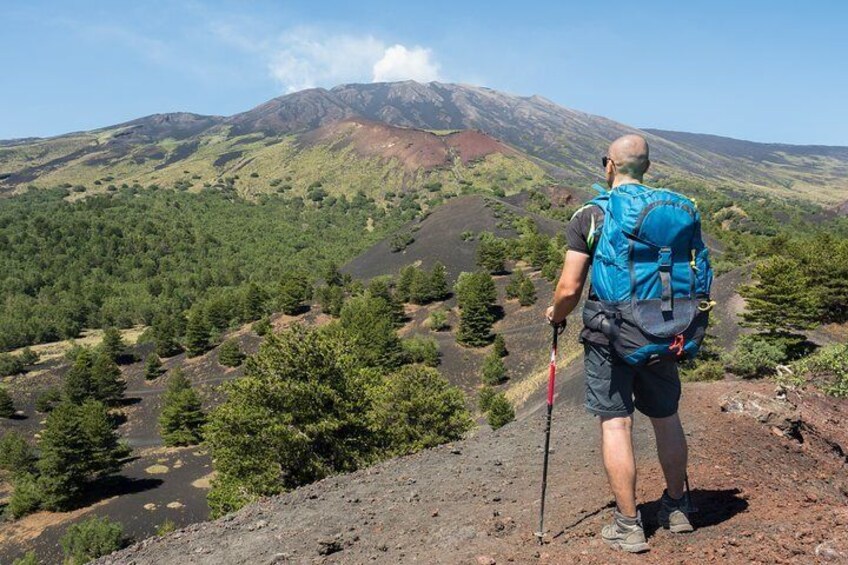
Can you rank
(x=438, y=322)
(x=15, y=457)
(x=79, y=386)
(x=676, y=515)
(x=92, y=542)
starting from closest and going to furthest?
(x=676, y=515) < (x=92, y=542) < (x=15, y=457) < (x=79, y=386) < (x=438, y=322)

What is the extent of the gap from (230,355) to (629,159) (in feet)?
146

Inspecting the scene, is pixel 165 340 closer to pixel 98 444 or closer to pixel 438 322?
pixel 98 444

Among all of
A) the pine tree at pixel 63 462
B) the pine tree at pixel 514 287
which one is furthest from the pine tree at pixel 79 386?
the pine tree at pixel 514 287

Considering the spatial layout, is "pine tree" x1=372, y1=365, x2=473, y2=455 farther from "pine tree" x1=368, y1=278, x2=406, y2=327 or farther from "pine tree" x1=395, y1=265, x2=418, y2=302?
"pine tree" x1=395, y1=265, x2=418, y2=302

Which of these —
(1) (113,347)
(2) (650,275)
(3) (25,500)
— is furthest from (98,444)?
(2) (650,275)

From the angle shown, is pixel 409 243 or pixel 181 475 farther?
pixel 409 243

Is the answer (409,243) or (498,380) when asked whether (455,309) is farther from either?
(409,243)

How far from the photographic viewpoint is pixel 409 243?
6925 cm

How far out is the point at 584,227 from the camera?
122 inches

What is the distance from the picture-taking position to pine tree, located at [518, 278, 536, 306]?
43281 mm

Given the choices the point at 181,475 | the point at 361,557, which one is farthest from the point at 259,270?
the point at 361,557

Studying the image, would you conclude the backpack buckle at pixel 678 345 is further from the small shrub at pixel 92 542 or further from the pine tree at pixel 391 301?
the pine tree at pixel 391 301

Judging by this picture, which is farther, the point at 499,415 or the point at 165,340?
the point at 165,340

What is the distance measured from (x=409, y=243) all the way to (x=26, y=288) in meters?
62.0
